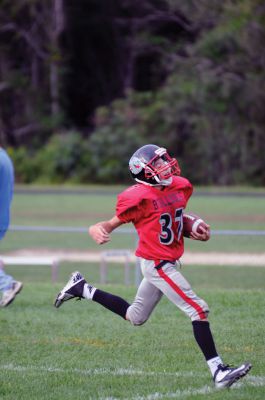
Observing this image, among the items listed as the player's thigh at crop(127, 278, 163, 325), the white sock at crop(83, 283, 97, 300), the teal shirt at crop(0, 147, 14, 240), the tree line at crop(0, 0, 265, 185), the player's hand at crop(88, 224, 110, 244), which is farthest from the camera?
the tree line at crop(0, 0, 265, 185)

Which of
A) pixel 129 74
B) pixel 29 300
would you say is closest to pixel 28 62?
pixel 129 74

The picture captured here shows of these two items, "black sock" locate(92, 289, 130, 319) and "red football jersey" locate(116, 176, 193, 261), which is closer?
"red football jersey" locate(116, 176, 193, 261)

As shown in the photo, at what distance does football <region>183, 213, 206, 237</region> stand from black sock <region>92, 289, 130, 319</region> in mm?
792

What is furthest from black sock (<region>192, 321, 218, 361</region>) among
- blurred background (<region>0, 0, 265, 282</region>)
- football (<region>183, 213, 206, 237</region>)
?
blurred background (<region>0, 0, 265, 282</region>)

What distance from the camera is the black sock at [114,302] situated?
6.94 metres

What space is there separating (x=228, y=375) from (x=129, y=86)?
41.7 metres

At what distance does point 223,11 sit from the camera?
3853 centimetres

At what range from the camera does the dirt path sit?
489 inches

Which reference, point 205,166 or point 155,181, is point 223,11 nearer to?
point 205,166

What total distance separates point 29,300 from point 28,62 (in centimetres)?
3850

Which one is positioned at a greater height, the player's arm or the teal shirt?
the player's arm

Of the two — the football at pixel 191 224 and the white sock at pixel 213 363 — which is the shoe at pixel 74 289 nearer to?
the football at pixel 191 224

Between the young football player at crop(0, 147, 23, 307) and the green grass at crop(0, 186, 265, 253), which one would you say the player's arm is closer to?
the young football player at crop(0, 147, 23, 307)

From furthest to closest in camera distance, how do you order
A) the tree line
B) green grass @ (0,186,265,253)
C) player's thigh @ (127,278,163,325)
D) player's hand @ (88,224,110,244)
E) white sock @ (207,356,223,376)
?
1. the tree line
2. green grass @ (0,186,265,253)
3. player's thigh @ (127,278,163,325)
4. player's hand @ (88,224,110,244)
5. white sock @ (207,356,223,376)
